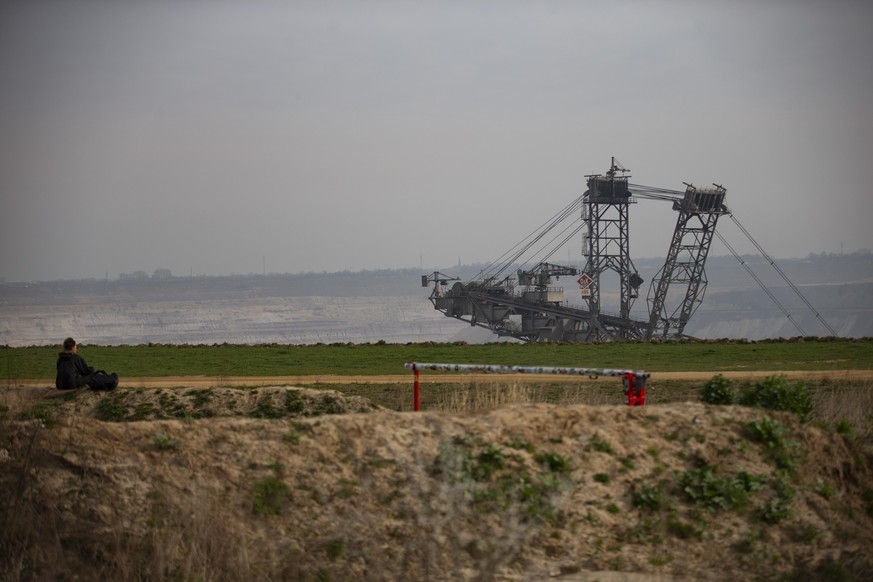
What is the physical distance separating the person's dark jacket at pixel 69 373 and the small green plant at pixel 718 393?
13.8 m

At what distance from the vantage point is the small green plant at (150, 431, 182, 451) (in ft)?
54.3

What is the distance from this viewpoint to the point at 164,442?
16609 millimetres

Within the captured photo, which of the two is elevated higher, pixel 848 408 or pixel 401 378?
pixel 848 408

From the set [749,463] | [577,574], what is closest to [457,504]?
[577,574]

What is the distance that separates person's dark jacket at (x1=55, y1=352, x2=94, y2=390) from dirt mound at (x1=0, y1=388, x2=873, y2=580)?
26.0 ft

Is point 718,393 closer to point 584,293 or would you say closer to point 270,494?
point 270,494

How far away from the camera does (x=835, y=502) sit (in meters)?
17.0

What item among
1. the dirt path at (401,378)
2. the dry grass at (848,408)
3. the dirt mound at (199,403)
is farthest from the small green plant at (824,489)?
the dirt path at (401,378)

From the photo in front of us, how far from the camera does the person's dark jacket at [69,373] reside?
24.9m

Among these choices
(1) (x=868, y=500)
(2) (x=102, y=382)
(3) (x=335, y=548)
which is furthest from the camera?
(2) (x=102, y=382)

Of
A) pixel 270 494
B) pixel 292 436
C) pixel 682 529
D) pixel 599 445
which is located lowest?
pixel 682 529

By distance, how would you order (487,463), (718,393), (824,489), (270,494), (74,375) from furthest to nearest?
(74,375) → (718,393) → (824,489) → (487,463) → (270,494)

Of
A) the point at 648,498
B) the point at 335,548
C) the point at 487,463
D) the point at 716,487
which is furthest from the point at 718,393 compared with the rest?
the point at 335,548

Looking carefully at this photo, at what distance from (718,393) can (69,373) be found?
1423 centimetres
